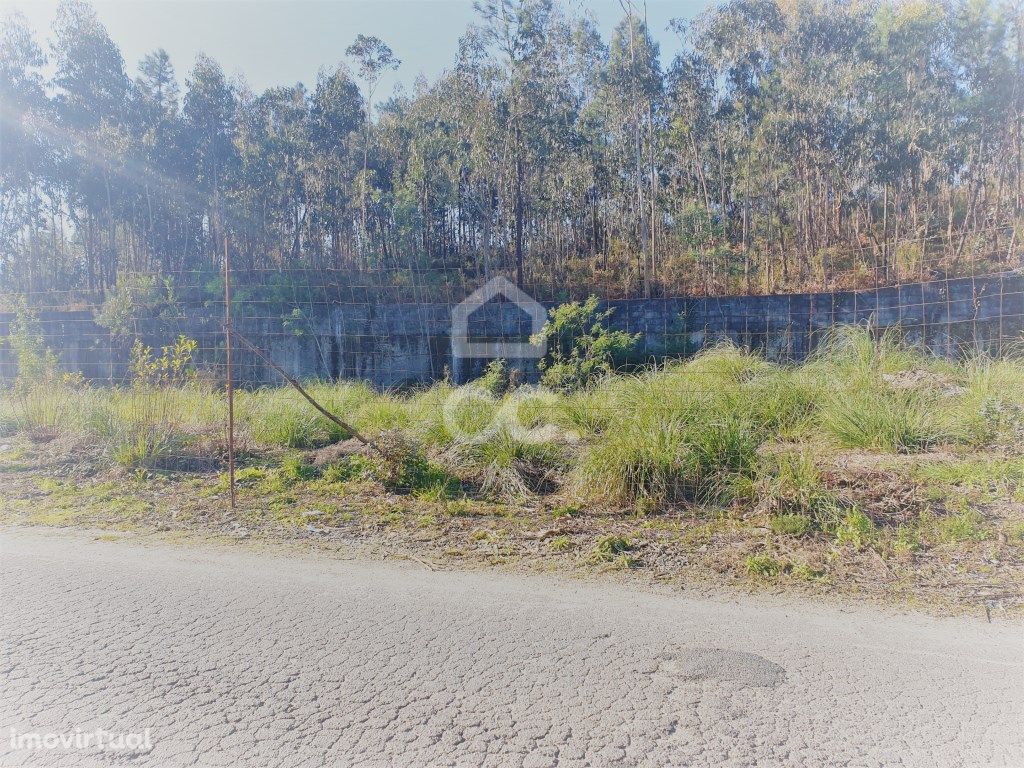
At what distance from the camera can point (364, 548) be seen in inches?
204

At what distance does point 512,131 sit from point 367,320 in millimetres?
8876

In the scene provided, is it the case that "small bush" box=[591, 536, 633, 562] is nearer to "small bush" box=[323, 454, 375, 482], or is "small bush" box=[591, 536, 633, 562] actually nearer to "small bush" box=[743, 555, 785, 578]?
"small bush" box=[743, 555, 785, 578]

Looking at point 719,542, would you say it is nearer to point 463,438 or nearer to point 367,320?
point 463,438

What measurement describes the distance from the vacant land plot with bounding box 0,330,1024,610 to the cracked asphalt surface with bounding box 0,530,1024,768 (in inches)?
28.1

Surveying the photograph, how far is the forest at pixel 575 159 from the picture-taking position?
18.9 metres

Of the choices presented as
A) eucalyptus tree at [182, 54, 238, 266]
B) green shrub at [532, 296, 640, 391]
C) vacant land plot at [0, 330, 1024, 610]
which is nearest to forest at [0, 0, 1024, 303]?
eucalyptus tree at [182, 54, 238, 266]

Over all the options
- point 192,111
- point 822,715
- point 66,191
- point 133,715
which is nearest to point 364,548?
point 133,715

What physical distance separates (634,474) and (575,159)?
21.4 m

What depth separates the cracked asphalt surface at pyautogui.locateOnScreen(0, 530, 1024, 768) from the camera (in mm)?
2580

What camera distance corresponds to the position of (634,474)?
6.03m

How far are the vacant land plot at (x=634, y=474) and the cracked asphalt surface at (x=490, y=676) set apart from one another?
0.71 meters

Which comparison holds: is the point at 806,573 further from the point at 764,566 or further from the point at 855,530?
the point at 855,530

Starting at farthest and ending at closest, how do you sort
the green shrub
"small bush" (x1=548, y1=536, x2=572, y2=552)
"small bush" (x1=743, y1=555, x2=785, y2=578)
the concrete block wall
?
the green shrub, the concrete block wall, "small bush" (x1=548, y1=536, x2=572, y2=552), "small bush" (x1=743, y1=555, x2=785, y2=578)

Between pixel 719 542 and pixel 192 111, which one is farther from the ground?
pixel 192 111
